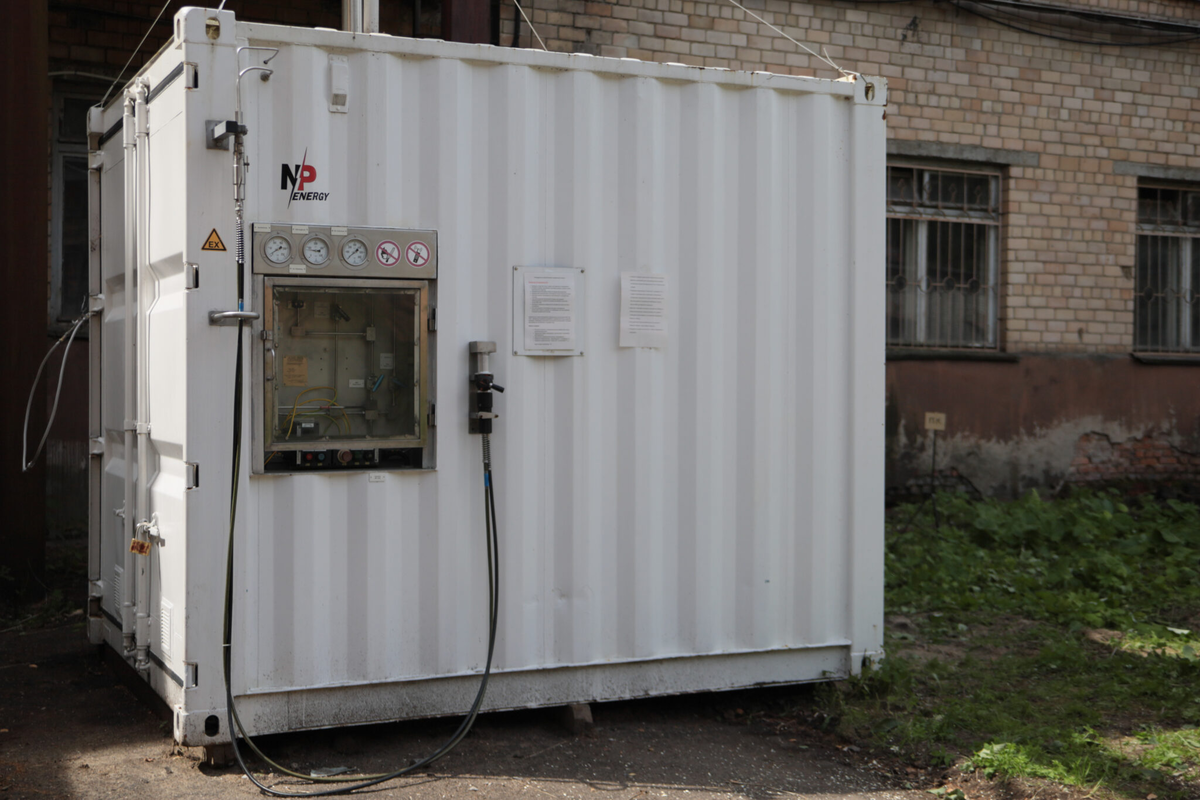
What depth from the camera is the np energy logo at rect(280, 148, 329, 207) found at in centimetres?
411

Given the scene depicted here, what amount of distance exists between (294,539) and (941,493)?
6.66 meters

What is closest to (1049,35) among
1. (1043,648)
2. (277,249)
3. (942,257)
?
(942,257)

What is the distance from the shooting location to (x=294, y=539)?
4172mm

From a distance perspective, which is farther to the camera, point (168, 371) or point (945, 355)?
point (945, 355)

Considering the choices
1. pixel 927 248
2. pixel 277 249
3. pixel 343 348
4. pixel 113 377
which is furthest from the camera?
pixel 927 248

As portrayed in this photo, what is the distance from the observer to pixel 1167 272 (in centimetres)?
1077

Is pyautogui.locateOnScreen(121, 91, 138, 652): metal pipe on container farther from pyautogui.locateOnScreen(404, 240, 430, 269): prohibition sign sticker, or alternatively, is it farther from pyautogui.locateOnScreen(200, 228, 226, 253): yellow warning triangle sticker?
pyautogui.locateOnScreen(404, 240, 430, 269): prohibition sign sticker

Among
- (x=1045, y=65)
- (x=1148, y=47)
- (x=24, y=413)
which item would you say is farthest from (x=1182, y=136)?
(x=24, y=413)

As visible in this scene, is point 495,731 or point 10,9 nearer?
point 495,731

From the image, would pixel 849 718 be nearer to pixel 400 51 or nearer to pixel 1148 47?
pixel 400 51

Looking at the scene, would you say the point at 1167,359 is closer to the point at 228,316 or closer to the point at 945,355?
the point at 945,355

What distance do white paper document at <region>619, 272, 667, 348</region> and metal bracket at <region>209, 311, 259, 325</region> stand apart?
1.50 meters

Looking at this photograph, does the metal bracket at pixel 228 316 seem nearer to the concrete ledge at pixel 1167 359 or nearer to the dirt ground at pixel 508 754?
the dirt ground at pixel 508 754

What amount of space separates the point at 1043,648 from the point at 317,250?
436cm
